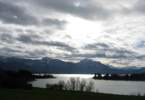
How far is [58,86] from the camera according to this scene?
48.8 metres

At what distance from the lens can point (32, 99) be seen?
26.6 metres

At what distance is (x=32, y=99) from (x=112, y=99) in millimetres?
7813

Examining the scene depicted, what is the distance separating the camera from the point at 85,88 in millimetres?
50438

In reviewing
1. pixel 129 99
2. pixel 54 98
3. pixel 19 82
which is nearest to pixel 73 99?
pixel 54 98

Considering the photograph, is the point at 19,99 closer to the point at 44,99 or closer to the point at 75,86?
the point at 44,99

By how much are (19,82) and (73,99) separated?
2428 centimetres

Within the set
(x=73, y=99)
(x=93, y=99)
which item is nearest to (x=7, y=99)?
(x=73, y=99)

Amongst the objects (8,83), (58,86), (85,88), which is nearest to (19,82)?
(8,83)

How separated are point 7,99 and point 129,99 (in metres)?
11.7

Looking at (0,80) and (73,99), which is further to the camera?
(0,80)

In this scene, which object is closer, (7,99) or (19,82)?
(7,99)

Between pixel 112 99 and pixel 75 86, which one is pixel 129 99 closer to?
pixel 112 99

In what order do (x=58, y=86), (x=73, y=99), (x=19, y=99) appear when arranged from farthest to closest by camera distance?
1. (x=58, y=86)
2. (x=73, y=99)
3. (x=19, y=99)

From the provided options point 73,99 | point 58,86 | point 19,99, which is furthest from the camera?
point 58,86
